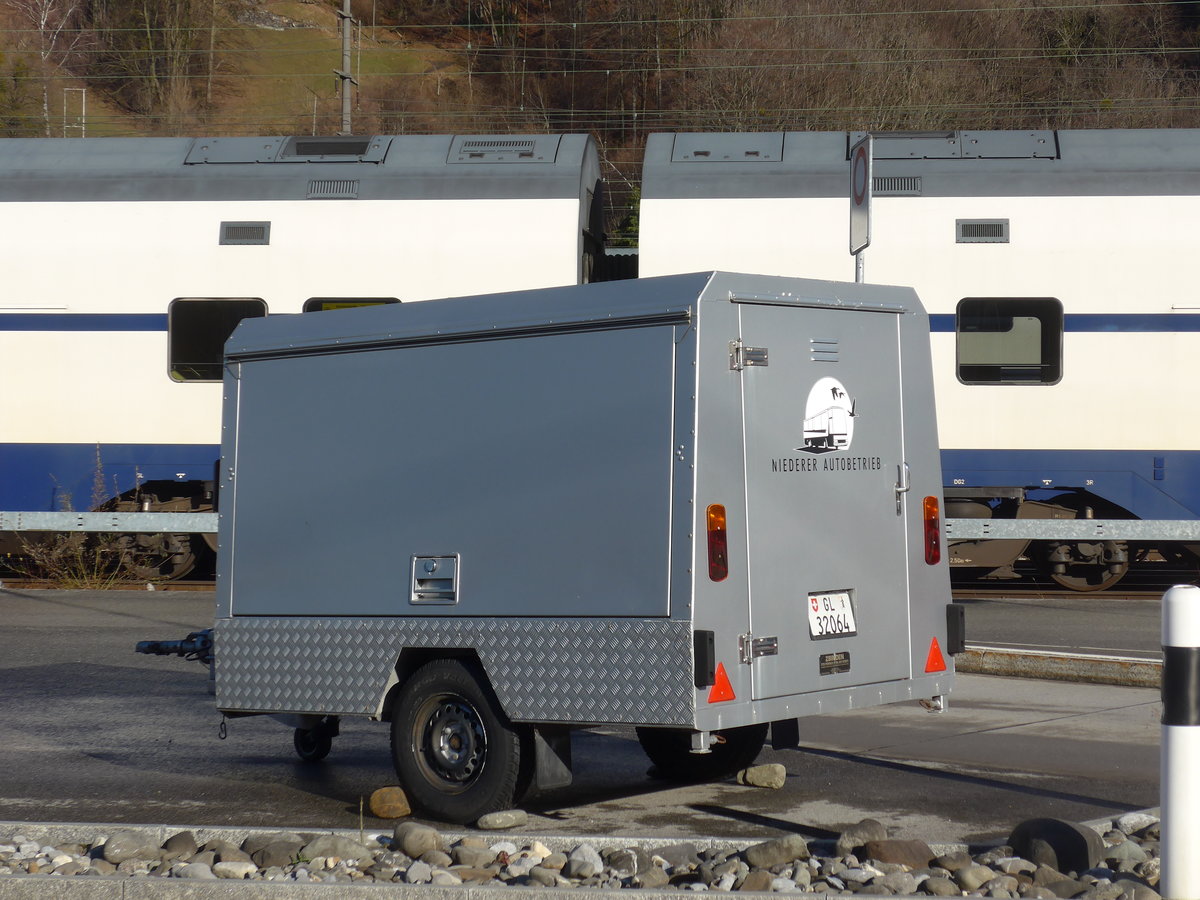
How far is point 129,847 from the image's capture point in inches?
219

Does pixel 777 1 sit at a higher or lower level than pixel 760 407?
higher

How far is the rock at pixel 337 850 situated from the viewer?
5449 millimetres

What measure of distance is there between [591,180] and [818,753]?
8380 millimetres

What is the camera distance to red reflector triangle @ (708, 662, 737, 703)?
5715 mm

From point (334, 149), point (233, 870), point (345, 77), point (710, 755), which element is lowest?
point (233, 870)

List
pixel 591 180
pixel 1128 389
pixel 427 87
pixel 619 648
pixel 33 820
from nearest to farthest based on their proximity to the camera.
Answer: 1. pixel 619 648
2. pixel 33 820
3. pixel 1128 389
4. pixel 591 180
5. pixel 427 87

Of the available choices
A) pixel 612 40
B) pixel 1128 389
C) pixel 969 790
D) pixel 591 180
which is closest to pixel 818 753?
pixel 969 790

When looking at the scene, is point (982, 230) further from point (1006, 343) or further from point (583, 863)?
point (583, 863)

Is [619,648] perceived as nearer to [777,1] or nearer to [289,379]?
[289,379]

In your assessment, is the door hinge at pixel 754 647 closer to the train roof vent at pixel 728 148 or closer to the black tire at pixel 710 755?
the black tire at pixel 710 755

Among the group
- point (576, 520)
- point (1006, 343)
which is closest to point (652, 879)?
point (576, 520)

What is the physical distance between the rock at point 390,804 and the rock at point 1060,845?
261cm

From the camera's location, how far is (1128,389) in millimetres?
13492

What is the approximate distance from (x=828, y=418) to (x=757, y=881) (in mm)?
2068
